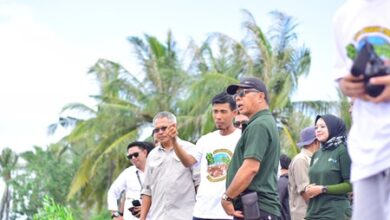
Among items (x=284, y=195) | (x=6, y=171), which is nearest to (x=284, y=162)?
(x=284, y=195)

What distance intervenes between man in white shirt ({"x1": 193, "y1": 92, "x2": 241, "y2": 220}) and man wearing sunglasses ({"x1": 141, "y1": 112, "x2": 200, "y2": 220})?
276 millimetres

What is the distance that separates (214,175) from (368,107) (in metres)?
4.05

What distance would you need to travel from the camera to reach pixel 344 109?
26.1 metres

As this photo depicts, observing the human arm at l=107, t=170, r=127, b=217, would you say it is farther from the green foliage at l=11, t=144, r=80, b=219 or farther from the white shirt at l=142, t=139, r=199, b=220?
the green foliage at l=11, t=144, r=80, b=219

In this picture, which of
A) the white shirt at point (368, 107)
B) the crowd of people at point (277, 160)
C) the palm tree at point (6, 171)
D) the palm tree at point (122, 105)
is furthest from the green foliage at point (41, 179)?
the white shirt at point (368, 107)

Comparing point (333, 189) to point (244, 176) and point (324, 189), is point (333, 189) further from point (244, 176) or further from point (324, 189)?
point (244, 176)

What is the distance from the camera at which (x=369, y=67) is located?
3475mm

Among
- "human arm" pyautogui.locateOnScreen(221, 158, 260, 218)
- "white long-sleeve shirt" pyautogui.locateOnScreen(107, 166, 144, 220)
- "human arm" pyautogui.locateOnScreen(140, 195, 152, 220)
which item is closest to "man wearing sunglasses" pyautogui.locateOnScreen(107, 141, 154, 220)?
"white long-sleeve shirt" pyautogui.locateOnScreen(107, 166, 144, 220)

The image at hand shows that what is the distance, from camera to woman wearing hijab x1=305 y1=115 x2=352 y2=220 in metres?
7.36

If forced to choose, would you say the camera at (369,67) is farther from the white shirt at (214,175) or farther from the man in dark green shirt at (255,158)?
the white shirt at (214,175)

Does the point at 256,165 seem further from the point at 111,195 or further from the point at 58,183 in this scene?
A: the point at 58,183

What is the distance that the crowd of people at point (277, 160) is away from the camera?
3.56m

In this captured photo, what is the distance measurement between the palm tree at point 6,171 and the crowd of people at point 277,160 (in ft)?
147

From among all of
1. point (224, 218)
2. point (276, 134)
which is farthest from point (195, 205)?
point (276, 134)
